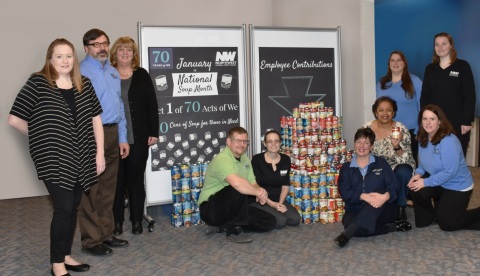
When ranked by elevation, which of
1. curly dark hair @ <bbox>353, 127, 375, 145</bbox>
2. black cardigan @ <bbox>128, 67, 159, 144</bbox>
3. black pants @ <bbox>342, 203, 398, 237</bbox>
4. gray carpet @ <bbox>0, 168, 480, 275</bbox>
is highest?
black cardigan @ <bbox>128, 67, 159, 144</bbox>

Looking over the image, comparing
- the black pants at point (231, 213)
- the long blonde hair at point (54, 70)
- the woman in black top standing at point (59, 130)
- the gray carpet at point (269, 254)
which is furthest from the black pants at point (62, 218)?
the black pants at point (231, 213)

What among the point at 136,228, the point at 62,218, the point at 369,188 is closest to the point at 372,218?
the point at 369,188

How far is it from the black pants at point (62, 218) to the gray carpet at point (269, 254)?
322 mm

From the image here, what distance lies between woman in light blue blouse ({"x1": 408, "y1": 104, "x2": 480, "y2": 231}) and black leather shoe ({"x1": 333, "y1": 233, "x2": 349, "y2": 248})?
84cm

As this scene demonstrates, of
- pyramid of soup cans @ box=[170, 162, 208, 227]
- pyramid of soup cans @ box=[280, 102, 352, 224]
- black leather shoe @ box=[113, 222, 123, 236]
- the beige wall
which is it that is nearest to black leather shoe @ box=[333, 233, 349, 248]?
pyramid of soup cans @ box=[280, 102, 352, 224]

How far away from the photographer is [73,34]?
20.5ft

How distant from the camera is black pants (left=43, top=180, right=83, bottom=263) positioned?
3.30 meters

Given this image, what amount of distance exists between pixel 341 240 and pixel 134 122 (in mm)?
1792

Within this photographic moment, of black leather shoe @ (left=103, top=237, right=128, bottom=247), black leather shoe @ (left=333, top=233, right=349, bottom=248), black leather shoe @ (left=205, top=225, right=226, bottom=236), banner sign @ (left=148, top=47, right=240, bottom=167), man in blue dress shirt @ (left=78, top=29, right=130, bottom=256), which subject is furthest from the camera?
banner sign @ (left=148, top=47, right=240, bottom=167)

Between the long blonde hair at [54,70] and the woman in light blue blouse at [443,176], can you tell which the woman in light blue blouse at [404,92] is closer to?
Answer: the woman in light blue blouse at [443,176]

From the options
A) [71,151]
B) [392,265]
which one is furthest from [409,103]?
[71,151]

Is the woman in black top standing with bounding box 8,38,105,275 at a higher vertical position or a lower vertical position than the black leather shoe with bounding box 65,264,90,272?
higher

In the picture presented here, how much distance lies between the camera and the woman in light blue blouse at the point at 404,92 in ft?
16.8

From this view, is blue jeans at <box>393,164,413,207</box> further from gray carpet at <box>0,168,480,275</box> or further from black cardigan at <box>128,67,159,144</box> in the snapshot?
black cardigan at <box>128,67,159,144</box>
